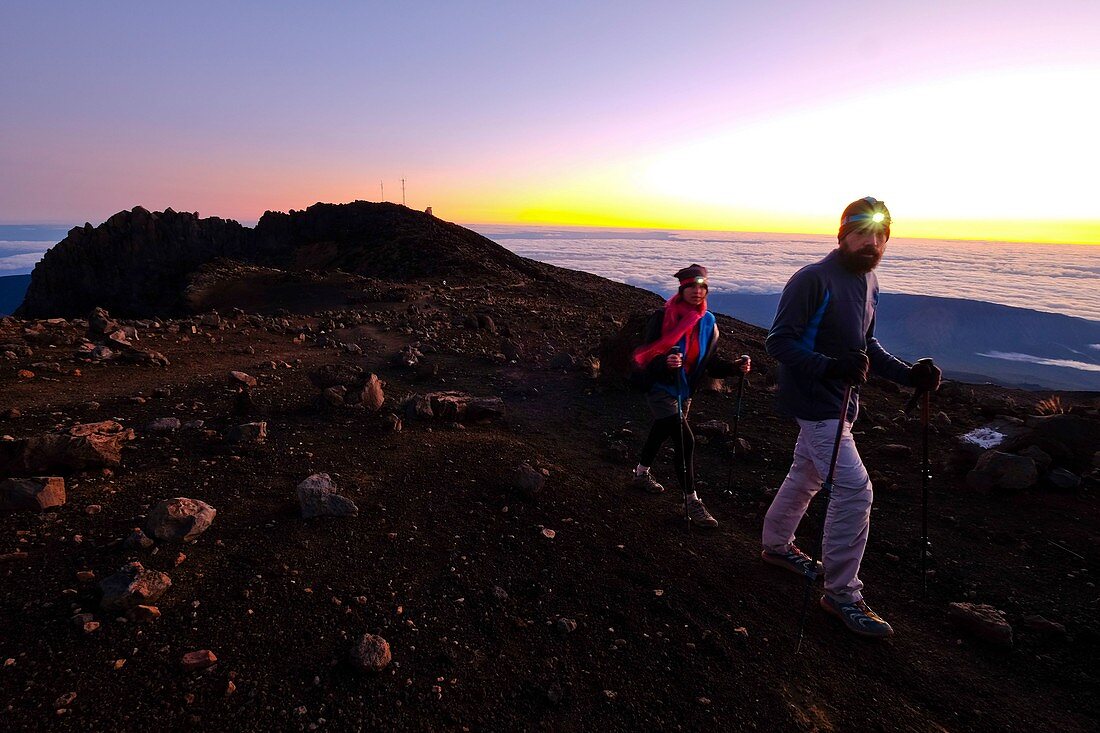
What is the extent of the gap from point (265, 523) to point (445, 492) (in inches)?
58.6

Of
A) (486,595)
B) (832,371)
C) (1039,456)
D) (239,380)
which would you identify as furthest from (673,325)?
(239,380)

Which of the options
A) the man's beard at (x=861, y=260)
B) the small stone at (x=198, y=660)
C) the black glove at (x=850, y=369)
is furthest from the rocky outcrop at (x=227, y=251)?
the small stone at (x=198, y=660)

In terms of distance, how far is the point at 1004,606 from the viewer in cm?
406

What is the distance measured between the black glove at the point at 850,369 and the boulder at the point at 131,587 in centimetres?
428

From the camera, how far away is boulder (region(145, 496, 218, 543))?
11.4 ft

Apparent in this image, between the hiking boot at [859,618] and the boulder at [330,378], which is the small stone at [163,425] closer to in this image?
the boulder at [330,378]

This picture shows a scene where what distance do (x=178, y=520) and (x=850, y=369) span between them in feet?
15.3

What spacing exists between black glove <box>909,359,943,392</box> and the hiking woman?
1.17 metres

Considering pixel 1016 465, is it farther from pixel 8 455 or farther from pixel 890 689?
pixel 8 455

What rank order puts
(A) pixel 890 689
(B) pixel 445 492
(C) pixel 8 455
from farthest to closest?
(B) pixel 445 492, (C) pixel 8 455, (A) pixel 890 689

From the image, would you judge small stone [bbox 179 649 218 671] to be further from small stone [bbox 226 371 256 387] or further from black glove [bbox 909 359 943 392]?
small stone [bbox 226 371 256 387]

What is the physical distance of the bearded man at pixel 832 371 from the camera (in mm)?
3479

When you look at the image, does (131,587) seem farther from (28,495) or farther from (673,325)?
(673,325)

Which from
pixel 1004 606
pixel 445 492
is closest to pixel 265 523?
pixel 445 492
